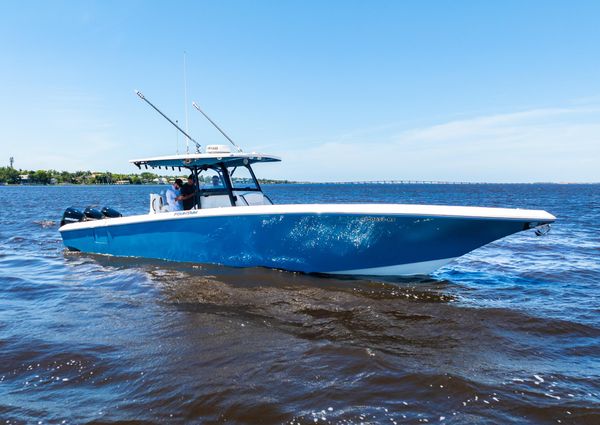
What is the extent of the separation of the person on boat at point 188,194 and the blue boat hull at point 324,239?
82 cm

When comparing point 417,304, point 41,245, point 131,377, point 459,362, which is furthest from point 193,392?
point 41,245

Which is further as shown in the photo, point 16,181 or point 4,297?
point 16,181

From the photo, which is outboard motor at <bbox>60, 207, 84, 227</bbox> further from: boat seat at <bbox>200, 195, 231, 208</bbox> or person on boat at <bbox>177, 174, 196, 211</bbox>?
boat seat at <bbox>200, 195, 231, 208</bbox>

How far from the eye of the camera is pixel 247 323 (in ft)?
18.6

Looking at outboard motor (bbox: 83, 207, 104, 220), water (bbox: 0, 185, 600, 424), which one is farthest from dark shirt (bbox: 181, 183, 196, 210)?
outboard motor (bbox: 83, 207, 104, 220)

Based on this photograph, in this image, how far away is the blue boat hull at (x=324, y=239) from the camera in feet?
23.4

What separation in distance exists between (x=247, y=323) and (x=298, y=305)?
107 cm

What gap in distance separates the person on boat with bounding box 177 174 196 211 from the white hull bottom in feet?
12.7

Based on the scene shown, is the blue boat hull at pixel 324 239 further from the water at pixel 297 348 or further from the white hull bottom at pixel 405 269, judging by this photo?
the water at pixel 297 348

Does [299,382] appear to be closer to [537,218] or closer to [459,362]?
[459,362]

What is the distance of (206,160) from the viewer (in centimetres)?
937

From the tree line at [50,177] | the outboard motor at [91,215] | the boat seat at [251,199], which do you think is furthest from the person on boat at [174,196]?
the tree line at [50,177]

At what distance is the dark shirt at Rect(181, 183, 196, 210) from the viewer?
31.8ft

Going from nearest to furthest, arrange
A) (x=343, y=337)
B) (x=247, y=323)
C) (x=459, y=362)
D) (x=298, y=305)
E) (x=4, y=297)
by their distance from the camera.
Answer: (x=459, y=362) → (x=343, y=337) → (x=247, y=323) → (x=298, y=305) → (x=4, y=297)
